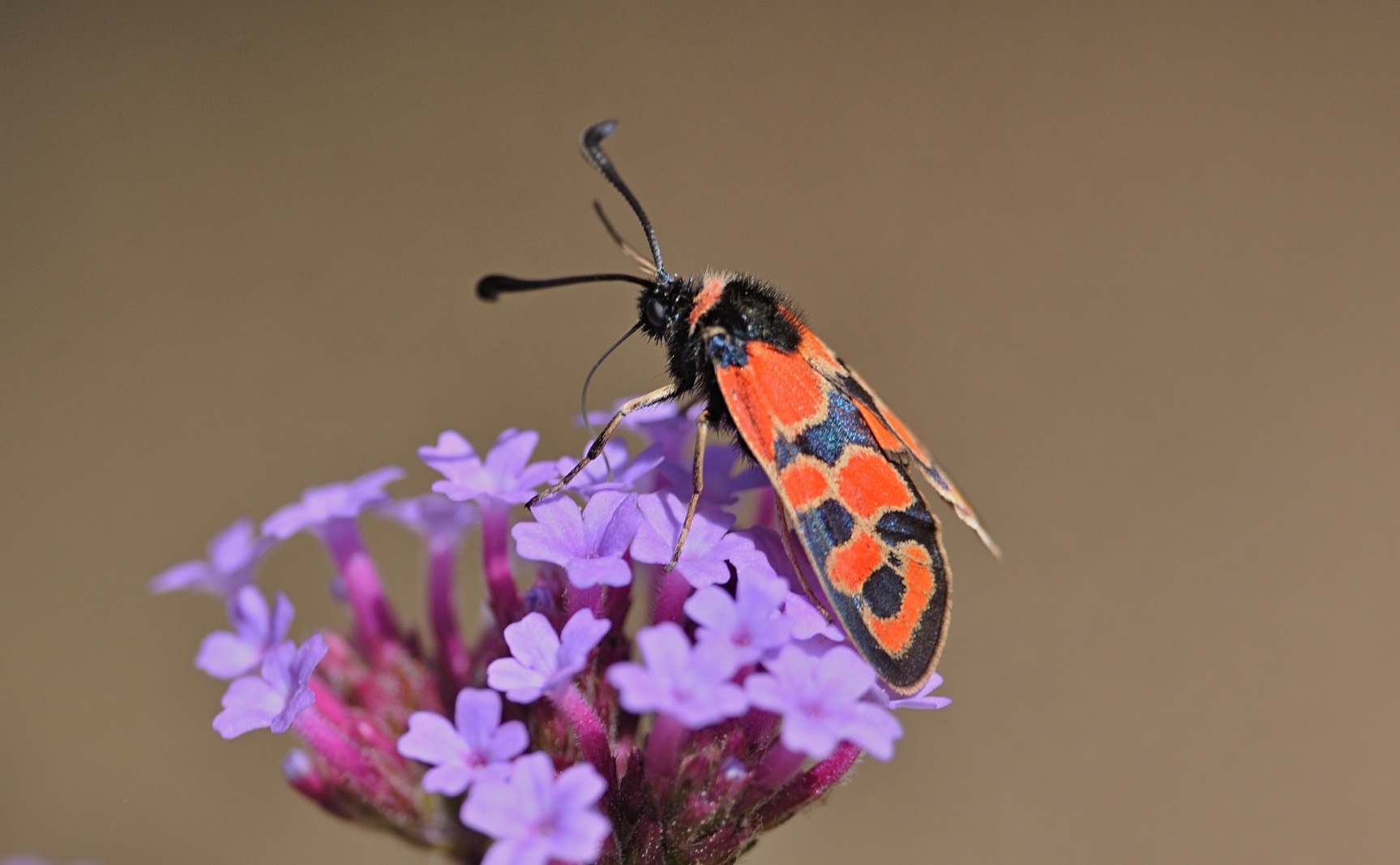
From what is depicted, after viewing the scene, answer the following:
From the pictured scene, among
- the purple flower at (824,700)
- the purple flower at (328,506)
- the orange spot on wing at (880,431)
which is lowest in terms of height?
the purple flower at (824,700)

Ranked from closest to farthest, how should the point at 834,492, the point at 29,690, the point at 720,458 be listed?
the point at 834,492, the point at 720,458, the point at 29,690

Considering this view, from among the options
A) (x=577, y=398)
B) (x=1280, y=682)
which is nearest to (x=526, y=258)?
(x=577, y=398)

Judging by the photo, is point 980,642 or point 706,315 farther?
point 980,642

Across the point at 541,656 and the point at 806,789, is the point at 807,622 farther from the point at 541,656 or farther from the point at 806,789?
the point at 541,656

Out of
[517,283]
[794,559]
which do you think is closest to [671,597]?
[794,559]

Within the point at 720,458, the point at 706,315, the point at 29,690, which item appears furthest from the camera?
the point at 29,690

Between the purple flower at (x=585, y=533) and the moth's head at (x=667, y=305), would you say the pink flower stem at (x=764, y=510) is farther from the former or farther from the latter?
the purple flower at (x=585, y=533)

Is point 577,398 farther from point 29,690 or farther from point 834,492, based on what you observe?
point 834,492

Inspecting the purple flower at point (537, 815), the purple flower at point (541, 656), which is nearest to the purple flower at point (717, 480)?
the purple flower at point (541, 656)
